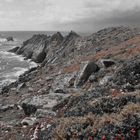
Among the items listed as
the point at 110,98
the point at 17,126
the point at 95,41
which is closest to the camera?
the point at 110,98

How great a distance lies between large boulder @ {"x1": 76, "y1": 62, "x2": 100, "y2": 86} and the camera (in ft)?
110

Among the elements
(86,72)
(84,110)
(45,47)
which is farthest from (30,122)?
(45,47)

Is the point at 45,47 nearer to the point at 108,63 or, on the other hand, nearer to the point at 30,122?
the point at 108,63

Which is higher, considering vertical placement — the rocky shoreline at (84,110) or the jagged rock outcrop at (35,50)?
the rocky shoreline at (84,110)

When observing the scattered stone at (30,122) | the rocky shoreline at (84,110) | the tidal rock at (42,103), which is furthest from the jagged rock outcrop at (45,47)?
the scattered stone at (30,122)

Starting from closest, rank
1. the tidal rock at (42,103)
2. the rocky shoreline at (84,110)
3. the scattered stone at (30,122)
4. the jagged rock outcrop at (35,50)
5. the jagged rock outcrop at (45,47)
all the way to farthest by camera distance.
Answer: the rocky shoreline at (84,110) → the scattered stone at (30,122) → the tidal rock at (42,103) → the jagged rock outcrop at (45,47) → the jagged rock outcrop at (35,50)

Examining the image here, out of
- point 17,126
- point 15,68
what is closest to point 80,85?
point 17,126

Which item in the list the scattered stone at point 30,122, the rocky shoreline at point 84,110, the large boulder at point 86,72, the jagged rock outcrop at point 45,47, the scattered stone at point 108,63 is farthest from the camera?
the jagged rock outcrop at point 45,47

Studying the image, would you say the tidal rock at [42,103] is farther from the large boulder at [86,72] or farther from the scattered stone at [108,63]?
the scattered stone at [108,63]

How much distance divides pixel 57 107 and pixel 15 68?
193ft

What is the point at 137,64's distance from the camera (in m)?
24.1

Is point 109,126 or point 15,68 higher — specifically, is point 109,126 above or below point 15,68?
above

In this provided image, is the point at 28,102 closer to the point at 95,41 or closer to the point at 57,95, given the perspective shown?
the point at 57,95

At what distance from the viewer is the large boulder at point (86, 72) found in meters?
33.5
